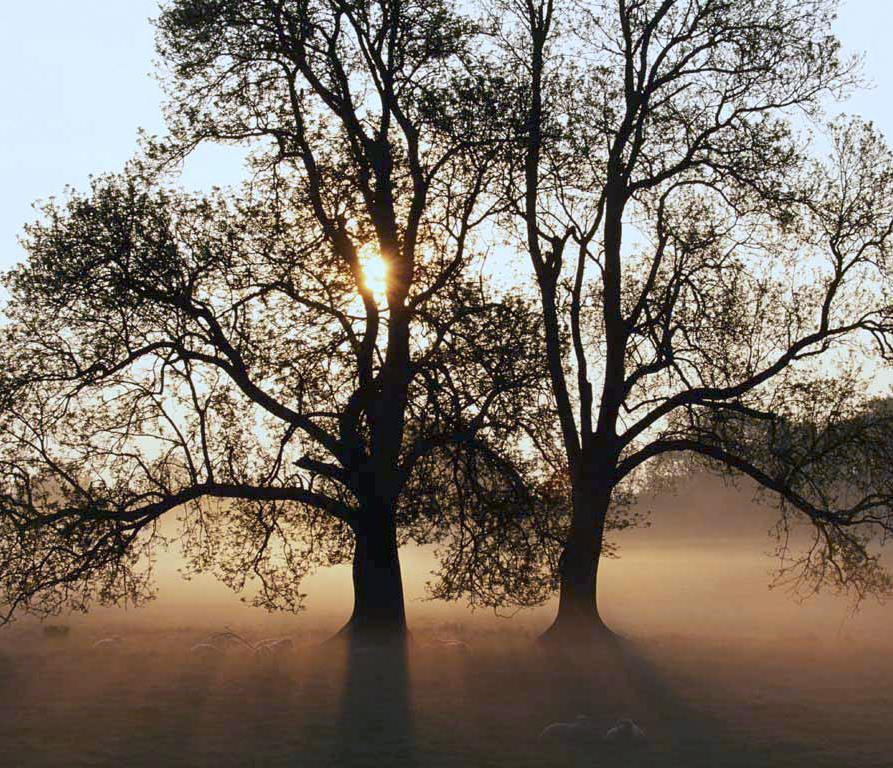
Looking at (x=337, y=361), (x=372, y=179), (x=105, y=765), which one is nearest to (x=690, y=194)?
(x=372, y=179)

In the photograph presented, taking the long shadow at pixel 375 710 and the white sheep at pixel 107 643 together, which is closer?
the long shadow at pixel 375 710

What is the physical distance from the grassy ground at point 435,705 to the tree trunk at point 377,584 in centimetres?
111

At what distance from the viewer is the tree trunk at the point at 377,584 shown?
101ft

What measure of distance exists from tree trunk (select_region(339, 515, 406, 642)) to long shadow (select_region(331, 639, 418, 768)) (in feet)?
2.11

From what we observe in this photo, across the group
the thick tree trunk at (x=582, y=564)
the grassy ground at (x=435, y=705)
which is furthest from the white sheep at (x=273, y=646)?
the thick tree trunk at (x=582, y=564)

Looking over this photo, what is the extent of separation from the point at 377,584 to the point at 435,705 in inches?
262

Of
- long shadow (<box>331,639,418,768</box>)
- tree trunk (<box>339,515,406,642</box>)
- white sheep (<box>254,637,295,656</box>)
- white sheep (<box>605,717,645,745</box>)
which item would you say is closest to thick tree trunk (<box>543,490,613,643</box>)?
tree trunk (<box>339,515,406,642</box>)

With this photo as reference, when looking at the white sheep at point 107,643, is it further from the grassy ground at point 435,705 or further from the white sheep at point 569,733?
the white sheep at point 569,733

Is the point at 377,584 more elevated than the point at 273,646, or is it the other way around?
the point at 377,584

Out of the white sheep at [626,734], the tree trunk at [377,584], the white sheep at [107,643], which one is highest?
the tree trunk at [377,584]

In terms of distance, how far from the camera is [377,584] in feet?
103

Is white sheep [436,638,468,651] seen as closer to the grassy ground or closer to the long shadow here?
the grassy ground

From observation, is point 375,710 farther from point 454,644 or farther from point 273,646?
point 273,646

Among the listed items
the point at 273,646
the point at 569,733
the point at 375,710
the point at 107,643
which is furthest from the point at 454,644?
the point at 569,733
